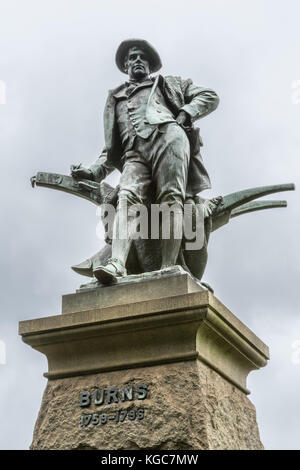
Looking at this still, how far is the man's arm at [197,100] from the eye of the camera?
7.70 metres

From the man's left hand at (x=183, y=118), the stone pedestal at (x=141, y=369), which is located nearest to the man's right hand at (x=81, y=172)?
the man's left hand at (x=183, y=118)

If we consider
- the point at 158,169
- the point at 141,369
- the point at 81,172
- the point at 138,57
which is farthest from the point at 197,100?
the point at 141,369

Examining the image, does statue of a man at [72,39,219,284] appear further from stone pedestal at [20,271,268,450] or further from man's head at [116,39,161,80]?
stone pedestal at [20,271,268,450]

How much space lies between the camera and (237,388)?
6.98 meters

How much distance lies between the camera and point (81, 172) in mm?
8023

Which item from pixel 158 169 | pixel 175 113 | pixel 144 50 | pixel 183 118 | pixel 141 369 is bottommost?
pixel 141 369

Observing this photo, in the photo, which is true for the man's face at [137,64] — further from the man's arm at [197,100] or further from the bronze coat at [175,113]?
the man's arm at [197,100]

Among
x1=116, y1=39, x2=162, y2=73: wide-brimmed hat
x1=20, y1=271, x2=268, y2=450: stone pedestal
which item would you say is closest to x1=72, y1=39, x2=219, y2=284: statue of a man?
x1=116, y1=39, x2=162, y2=73: wide-brimmed hat

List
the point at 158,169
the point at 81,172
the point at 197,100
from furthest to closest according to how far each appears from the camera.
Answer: the point at 81,172 < the point at 197,100 < the point at 158,169

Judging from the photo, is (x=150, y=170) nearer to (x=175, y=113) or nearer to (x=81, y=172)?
(x=175, y=113)

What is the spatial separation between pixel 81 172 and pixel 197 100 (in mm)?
Answer: 1471

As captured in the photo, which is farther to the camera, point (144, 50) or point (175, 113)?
point (144, 50)

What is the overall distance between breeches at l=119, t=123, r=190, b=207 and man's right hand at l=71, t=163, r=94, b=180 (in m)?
0.61

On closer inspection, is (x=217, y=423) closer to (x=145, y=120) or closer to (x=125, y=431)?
(x=125, y=431)
